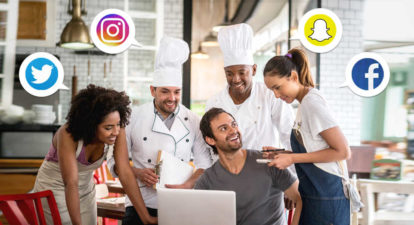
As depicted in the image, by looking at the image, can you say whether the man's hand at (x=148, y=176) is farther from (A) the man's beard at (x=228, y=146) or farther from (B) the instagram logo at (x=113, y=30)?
(B) the instagram logo at (x=113, y=30)

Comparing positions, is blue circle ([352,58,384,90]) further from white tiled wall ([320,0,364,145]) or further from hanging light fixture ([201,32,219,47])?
hanging light fixture ([201,32,219,47])

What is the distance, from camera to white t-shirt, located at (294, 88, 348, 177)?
5.92 feet

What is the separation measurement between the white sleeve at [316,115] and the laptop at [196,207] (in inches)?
19.4

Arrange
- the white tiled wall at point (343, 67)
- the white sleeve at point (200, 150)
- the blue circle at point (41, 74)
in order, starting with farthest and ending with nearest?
the white tiled wall at point (343, 67) < the blue circle at point (41, 74) < the white sleeve at point (200, 150)

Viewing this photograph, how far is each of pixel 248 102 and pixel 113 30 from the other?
2211 mm

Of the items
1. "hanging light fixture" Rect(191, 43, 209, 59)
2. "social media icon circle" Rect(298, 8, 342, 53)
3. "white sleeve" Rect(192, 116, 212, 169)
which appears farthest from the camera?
"hanging light fixture" Rect(191, 43, 209, 59)

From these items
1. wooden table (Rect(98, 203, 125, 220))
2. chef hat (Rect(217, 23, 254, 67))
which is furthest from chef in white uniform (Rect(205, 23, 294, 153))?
wooden table (Rect(98, 203, 125, 220))

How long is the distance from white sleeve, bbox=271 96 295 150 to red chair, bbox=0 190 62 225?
1.29 m

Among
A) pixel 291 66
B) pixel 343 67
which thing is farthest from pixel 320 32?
pixel 291 66

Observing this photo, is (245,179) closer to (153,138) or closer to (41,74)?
(153,138)

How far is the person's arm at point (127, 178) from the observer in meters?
2.05

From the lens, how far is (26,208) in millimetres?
2016

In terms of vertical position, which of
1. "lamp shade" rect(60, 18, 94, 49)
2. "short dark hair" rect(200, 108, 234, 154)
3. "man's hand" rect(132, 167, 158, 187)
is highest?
"lamp shade" rect(60, 18, 94, 49)

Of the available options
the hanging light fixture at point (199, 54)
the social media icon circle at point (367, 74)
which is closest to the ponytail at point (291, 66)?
the social media icon circle at point (367, 74)
